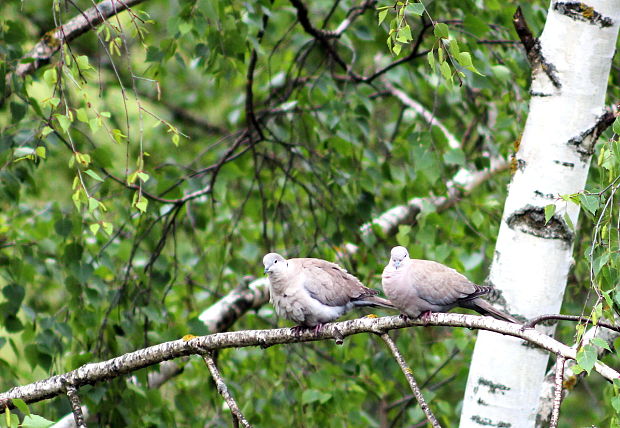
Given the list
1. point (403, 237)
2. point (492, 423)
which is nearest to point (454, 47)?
point (492, 423)

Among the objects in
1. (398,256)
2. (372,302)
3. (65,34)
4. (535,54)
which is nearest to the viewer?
(535,54)

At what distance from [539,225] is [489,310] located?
387mm

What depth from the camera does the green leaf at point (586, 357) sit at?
1.85 meters

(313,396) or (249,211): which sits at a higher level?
(249,211)

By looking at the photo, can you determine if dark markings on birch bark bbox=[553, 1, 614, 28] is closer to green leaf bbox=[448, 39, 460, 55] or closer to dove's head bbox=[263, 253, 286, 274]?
green leaf bbox=[448, 39, 460, 55]

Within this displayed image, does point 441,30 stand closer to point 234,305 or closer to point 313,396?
point 313,396

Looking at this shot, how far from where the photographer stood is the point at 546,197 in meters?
2.93

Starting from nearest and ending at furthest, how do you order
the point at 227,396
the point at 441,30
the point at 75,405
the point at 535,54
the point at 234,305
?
the point at 441,30 < the point at 227,396 < the point at 75,405 < the point at 535,54 < the point at 234,305

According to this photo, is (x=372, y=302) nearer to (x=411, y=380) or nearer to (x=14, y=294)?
(x=411, y=380)

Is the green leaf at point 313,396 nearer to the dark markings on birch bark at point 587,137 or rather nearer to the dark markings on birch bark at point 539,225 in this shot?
the dark markings on birch bark at point 539,225

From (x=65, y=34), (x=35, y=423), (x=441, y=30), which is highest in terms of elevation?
(x=65, y=34)

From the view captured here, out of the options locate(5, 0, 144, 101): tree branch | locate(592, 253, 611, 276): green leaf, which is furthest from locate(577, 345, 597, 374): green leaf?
locate(5, 0, 144, 101): tree branch

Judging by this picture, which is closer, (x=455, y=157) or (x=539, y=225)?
(x=539, y=225)

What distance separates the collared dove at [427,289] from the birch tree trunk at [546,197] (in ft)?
0.46
